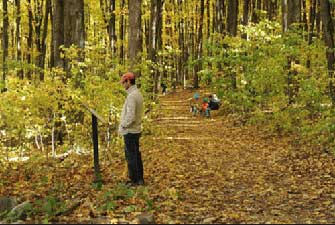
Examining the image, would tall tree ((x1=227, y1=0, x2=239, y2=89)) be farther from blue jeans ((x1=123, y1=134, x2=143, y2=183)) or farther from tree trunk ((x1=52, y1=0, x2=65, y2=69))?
blue jeans ((x1=123, y1=134, x2=143, y2=183))

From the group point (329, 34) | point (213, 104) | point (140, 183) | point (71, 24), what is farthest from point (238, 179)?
point (213, 104)

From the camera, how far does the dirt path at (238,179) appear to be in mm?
6700

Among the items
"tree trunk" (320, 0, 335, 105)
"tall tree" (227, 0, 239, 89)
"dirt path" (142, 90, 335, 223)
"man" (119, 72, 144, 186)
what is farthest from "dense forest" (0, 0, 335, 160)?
"tall tree" (227, 0, 239, 89)

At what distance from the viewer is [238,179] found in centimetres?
938

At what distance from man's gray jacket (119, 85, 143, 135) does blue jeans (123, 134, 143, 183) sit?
0.12 metres

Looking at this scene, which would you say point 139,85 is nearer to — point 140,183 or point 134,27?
point 134,27

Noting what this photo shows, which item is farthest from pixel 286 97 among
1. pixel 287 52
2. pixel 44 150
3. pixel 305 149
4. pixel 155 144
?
pixel 44 150

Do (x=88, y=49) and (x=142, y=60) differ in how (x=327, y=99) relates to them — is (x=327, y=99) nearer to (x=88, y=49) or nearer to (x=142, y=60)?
(x=142, y=60)

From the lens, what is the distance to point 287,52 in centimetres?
1446

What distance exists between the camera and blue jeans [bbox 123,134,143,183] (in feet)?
27.8

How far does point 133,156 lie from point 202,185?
Result: 142 cm

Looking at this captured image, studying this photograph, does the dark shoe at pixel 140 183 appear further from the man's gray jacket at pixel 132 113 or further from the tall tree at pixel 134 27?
the tall tree at pixel 134 27

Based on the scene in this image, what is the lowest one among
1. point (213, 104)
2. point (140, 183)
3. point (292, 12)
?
point (213, 104)

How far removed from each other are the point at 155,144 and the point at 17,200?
686cm
